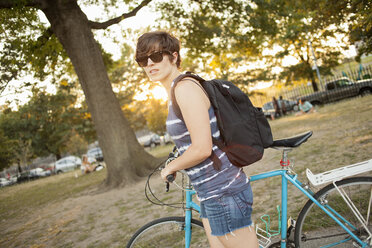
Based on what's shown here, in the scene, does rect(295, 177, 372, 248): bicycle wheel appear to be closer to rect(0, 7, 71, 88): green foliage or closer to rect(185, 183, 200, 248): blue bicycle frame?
rect(185, 183, 200, 248): blue bicycle frame

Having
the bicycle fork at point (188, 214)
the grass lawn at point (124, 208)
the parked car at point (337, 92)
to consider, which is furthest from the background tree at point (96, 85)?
the parked car at point (337, 92)

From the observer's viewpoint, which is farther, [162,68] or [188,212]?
[188,212]

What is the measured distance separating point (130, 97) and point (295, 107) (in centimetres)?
1736

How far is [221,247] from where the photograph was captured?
2.06 metres

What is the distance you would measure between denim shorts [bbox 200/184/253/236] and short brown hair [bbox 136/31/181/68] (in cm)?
94

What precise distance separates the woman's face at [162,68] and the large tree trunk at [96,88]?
809 cm

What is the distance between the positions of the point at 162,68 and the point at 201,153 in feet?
1.99

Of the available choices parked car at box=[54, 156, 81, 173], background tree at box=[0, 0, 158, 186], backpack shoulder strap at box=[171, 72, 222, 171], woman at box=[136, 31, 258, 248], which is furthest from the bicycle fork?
parked car at box=[54, 156, 81, 173]

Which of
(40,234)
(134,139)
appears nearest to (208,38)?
(134,139)

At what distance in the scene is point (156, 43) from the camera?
6.15 feet

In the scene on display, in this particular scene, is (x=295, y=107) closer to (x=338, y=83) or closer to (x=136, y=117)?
(x=338, y=83)

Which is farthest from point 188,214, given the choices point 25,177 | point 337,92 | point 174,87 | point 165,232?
point 25,177

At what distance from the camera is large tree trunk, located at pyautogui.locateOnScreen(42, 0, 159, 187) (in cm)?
978

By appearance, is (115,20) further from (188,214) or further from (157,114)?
(157,114)
